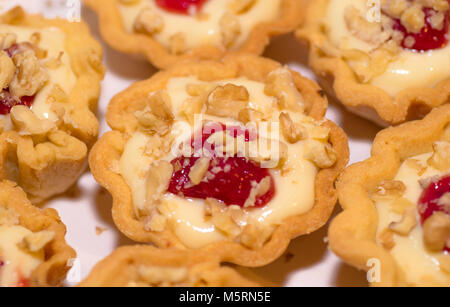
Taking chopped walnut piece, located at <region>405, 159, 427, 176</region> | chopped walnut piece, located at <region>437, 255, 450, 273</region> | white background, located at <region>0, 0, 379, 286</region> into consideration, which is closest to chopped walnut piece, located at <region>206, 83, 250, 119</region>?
white background, located at <region>0, 0, 379, 286</region>

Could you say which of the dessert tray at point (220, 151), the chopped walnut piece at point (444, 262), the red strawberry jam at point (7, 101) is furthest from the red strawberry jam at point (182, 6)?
the chopped walnut piece at point (444, 262)

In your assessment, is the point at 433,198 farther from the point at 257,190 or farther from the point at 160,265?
the point at 160,265

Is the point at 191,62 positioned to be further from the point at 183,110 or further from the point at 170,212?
the point at 170,212

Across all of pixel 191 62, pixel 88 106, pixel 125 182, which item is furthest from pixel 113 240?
pixel 191 62

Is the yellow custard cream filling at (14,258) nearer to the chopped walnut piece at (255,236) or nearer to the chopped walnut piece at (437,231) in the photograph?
the chopped walnut piece at (255,236)

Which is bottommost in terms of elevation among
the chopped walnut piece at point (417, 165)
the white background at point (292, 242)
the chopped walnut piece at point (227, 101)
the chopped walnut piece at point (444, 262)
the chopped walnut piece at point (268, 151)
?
the white background at point (292, 242)

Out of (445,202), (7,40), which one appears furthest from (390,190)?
(7,40)

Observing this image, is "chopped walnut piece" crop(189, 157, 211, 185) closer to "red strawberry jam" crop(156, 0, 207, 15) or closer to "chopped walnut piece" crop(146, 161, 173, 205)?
"chopped walnut piece" crop(146, 161, 173, 205)
